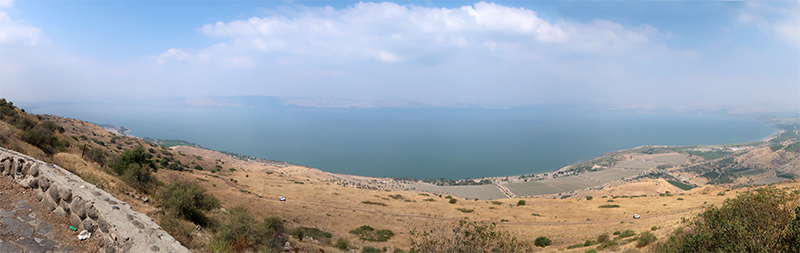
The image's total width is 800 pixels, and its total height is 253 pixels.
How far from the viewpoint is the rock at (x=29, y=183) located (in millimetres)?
6672

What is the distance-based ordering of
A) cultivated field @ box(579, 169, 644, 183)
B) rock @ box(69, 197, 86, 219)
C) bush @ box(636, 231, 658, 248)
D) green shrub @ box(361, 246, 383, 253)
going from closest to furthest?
1. rock @ box(69, 197, 86, 219)
2. bush @ box(636, 231, 658, 248)
3. green shrub @ box(361, 246, 383, 253)
4. cultivated field @ box(579, 169, 644, 183)

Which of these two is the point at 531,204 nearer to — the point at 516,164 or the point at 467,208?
the point at 467,208

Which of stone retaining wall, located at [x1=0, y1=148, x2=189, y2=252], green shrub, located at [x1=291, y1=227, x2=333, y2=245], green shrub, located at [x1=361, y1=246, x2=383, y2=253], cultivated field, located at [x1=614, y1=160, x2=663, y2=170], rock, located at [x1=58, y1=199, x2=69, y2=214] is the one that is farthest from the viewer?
cultivated field, located at [x1=614, y1=160, x2=663, y2=170]

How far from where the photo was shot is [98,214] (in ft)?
18.1

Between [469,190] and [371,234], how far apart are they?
63.6 m

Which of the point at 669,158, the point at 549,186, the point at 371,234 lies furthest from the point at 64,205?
the point at 669,158

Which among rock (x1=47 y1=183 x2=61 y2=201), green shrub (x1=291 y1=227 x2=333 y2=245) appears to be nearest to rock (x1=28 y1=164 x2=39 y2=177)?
rock (x1=47 y1=183 x2=61 y2=201)

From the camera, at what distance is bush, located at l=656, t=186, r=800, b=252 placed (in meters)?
6.57

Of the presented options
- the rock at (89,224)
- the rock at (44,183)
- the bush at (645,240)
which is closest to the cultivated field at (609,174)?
the bush at (645,240)

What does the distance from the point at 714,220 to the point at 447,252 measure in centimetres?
726

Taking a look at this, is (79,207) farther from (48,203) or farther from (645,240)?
(645,240)

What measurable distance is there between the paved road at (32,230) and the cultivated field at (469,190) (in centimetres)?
6829

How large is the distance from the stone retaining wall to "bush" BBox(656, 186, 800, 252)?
11561mm

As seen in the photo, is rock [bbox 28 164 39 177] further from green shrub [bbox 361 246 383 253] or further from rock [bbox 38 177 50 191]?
green shrub [bbox 361 246 383 253]
